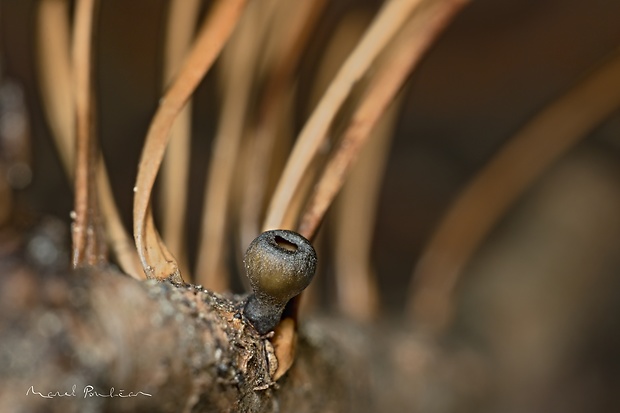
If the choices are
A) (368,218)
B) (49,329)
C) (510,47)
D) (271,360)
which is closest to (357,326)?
(368,218)

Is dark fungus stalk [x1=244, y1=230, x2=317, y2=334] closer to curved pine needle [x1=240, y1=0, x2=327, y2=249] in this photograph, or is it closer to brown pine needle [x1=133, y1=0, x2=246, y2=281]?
brown pine needle [x1=133, y1=0, x2=246, y2=281]

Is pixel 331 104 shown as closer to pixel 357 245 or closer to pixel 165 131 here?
pixel 165 131

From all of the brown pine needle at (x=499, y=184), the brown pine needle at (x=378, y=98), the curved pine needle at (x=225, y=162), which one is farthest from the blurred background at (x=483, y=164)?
the brown pine needle at (x=378, y=98)

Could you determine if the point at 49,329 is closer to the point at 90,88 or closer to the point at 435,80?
the point at 90,88

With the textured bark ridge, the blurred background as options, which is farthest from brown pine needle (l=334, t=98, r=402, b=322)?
the textured bark ridge

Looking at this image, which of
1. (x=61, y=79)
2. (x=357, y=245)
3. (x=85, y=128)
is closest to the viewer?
(x=85, y=128)

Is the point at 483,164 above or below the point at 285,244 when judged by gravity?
below

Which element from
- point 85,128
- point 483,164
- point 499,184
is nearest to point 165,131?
point 85,128
